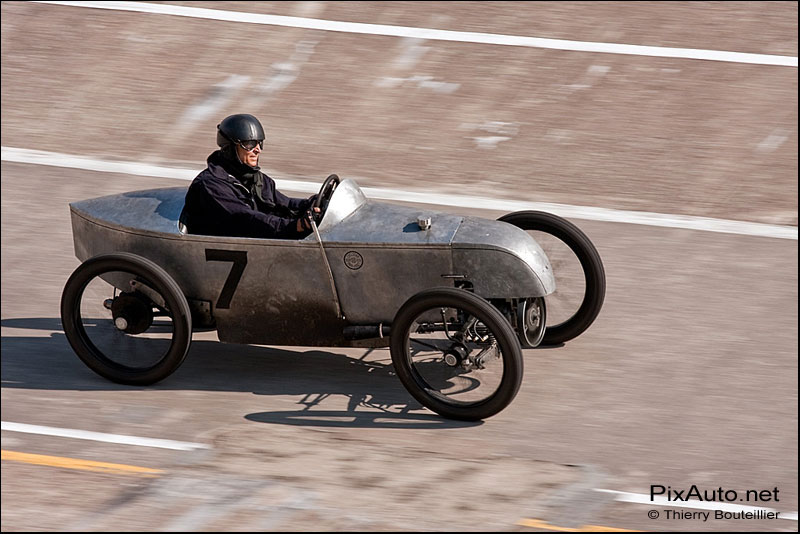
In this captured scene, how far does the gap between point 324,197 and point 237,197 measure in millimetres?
575

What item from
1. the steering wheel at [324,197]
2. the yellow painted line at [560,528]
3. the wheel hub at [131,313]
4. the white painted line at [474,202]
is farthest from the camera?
the white painted line at [474,202]

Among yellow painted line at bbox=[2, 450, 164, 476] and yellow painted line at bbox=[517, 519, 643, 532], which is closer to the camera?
yellow painted line at bbox=[517, 519, 643, 532]

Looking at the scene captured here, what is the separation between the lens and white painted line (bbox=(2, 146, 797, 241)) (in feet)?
36.7

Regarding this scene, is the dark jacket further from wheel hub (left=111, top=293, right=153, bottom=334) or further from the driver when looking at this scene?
wheel hub (left=111, top=293, right=153, bottom=334)

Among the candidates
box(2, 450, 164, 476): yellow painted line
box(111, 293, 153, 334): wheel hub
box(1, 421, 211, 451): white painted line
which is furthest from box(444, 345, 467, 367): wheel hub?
box(111, 293, 153, 334): wheel hub

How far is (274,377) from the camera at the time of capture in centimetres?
871

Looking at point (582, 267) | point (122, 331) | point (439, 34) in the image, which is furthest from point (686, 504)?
point (439, 34)

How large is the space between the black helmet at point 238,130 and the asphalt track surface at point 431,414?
1.58m

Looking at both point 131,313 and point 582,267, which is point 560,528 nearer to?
point 582,267

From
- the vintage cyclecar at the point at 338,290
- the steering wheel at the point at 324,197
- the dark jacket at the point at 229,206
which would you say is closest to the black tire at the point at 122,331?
the vintage cyclecar at the point at 338,290

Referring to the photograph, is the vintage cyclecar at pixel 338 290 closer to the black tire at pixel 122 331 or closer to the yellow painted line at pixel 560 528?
the black tire at pixel 122 331

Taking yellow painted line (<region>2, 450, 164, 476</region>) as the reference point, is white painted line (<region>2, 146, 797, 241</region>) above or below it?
above

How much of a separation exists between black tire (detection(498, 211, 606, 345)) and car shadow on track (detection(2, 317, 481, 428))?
128 centimetres

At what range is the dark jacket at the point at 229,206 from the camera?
8242 mm
